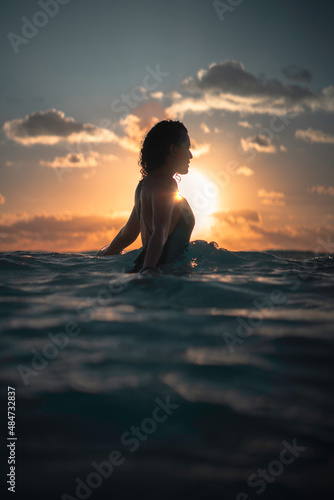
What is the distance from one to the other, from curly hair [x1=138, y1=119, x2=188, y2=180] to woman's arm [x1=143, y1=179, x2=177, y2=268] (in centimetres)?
52

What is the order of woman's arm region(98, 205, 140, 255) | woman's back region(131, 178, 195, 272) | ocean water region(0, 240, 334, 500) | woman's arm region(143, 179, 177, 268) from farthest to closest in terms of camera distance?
woman's arm region(98, 205, 140, 255), woman's back region(131, 178, 195, 272), woman's arm region(143, 179, 177, 268), ocean water region(0, 240, 334, 500)

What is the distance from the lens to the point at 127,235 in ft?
18.9

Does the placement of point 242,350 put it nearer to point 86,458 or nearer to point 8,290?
point 86,458

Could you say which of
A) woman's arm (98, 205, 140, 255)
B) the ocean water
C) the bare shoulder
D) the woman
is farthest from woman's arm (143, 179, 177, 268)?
woman's arm (98, 205, 140, 255)

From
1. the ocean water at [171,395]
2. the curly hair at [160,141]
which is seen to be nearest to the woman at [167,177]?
the curly hair at [160,141]

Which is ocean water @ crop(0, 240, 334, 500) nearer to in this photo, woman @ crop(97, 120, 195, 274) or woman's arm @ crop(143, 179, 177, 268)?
woman's arm @ crop(143, 179, 177, 268)

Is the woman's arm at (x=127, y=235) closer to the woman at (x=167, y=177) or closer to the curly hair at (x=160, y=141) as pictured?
the woman at (x=167, y=177)

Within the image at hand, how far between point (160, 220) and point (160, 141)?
4.58ft

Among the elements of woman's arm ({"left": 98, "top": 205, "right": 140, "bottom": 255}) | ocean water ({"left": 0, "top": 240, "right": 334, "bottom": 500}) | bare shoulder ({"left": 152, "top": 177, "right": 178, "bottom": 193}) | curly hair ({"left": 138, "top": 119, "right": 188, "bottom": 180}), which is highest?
curly hair ({"left": 138, "top": 119, "right": 188, "bottom": 180})

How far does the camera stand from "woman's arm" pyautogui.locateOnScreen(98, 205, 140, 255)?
220 inches

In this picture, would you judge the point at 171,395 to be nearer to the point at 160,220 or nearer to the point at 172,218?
the point at 160,220

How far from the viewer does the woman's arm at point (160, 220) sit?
3.99 m

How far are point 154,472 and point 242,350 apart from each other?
3.93 ft

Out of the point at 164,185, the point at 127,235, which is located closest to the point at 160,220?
the point at 164,185
